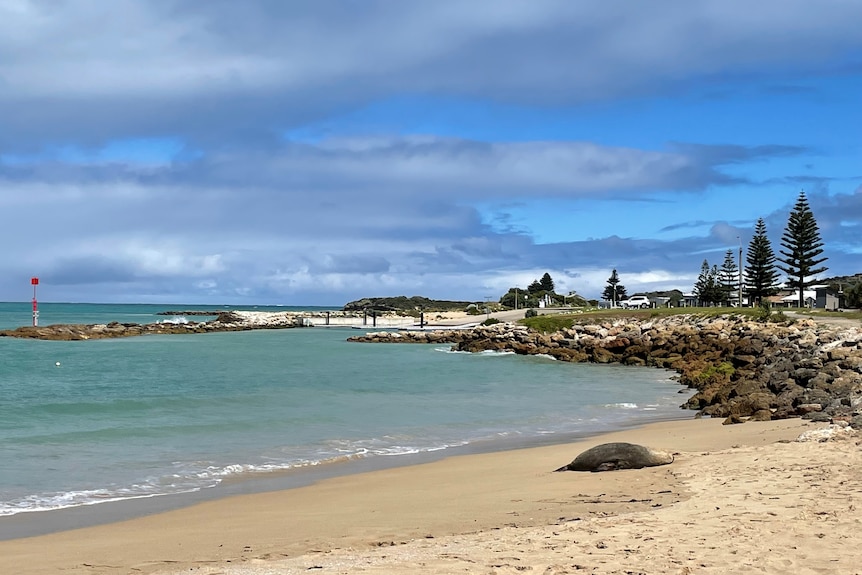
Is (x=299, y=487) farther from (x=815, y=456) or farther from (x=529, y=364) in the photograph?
(x=529, y=364)

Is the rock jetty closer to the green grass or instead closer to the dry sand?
the green grass

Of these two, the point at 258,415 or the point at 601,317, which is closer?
the point at 258,415

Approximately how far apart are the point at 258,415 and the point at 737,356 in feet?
57.3

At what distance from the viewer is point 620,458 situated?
10281 mm

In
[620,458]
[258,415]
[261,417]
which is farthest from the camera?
[258,415]

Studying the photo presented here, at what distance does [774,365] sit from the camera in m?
23.8

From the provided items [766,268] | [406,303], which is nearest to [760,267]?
[766,268]

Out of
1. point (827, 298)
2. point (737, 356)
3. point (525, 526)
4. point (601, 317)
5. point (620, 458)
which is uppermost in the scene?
point (827, 298)

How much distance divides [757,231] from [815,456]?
237 feet

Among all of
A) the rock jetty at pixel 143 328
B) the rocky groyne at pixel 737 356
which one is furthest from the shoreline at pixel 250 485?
the rock jetty at pixel 143 328

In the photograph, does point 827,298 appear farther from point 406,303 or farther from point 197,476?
point 406,303

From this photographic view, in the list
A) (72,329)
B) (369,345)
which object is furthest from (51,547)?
(72,329)

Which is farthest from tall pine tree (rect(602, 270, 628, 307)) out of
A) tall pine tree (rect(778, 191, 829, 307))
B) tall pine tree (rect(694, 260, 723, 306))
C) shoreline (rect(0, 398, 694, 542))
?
shoreline (rect(0, 398, 694, 542))

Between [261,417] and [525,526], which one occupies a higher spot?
[525,526]
